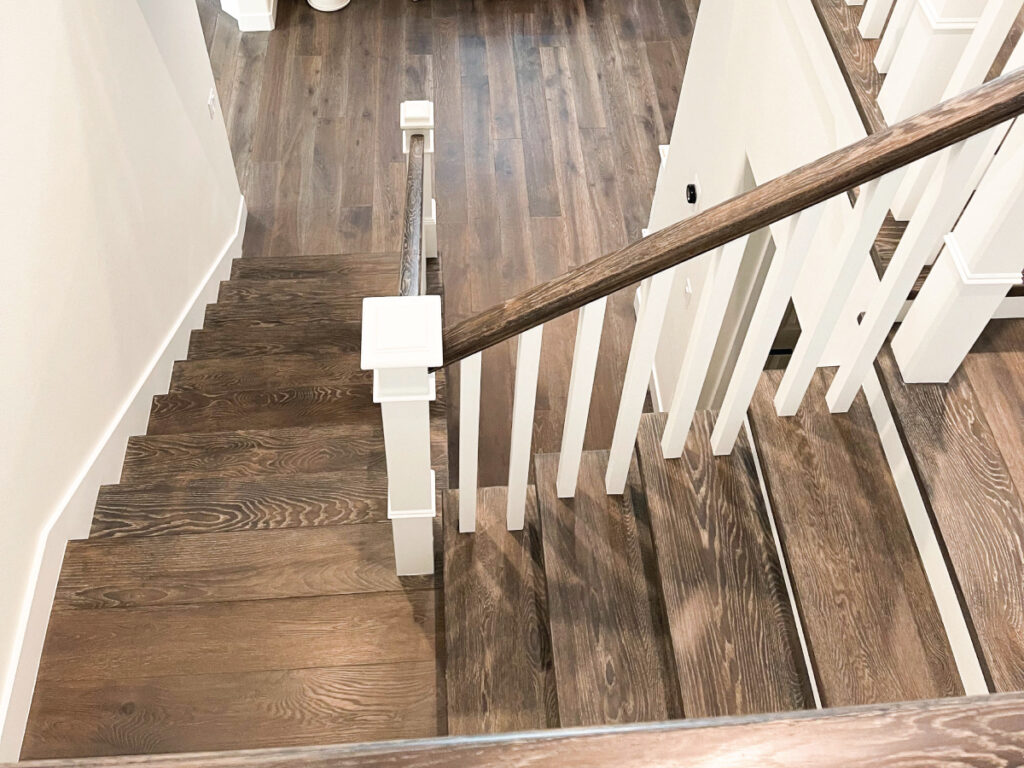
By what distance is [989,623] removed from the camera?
157 centimetres

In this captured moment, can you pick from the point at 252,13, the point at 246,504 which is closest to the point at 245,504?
the point at 246,504

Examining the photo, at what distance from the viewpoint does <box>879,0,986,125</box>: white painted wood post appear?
182cm

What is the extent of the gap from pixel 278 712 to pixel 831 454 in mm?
1348

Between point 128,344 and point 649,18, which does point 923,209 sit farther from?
point 649,18

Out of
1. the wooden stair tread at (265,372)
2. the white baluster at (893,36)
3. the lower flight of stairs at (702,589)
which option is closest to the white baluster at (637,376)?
the lower flight of stairs at (702,589)

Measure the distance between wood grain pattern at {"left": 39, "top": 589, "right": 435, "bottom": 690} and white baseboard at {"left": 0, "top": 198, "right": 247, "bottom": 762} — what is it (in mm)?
58

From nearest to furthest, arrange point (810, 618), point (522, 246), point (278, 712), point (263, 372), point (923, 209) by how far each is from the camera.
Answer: point (923, 209) → point (810, 618) → point (278, 712) → point (263, 372) → point (522, 246)

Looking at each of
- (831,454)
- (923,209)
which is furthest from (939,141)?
(831,454)

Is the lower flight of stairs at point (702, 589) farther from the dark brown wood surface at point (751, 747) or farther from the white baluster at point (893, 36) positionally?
the dark brown wood surface at point (751, 747)

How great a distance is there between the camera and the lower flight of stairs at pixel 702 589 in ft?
5.61

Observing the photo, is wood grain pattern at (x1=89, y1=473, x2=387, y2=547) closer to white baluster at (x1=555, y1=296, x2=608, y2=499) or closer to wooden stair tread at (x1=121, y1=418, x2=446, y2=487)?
wooden stair tread at (x1=121, y1=418, x2=446, y2=487)

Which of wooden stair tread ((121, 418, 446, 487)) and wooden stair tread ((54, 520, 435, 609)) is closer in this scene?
wooden stair tread ((54, 520, 435, 609))

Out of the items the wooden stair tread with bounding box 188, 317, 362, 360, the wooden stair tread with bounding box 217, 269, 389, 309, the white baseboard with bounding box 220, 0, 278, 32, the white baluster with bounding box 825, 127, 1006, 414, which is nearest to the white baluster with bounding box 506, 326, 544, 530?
the white baluster with bounding box 825, 127, 1006, 414

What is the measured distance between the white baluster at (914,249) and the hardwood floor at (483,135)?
2.20 m
